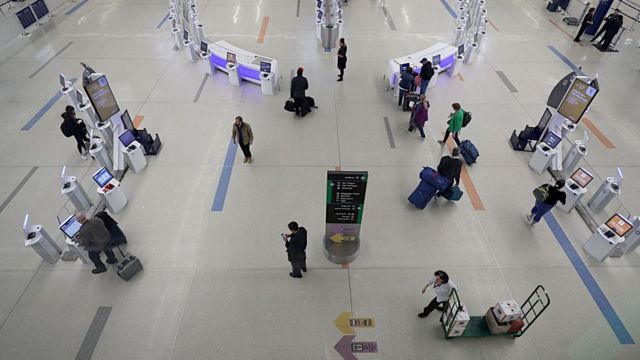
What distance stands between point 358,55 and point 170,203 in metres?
9.10

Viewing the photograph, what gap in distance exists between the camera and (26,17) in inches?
576

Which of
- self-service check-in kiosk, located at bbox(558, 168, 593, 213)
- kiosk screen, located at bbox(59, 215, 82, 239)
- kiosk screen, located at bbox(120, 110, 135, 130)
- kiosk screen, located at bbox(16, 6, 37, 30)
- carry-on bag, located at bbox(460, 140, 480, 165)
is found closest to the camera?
kiosk screen, located at bbox(59, 215, 82, 239)

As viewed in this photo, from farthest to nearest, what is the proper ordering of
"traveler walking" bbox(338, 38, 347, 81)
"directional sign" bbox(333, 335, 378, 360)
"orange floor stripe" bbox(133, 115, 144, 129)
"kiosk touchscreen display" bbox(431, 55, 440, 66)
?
"kiosk touchscreen display" bbox(431, 55, 440, 66), "traveler walking" bbox(338, 38, 347, 81), "orange floor stripe" bbox(133, 115, 144, 129), "directional sign" bbox(333, 335, 378, 360)

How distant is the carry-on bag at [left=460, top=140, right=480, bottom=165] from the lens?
8883mm

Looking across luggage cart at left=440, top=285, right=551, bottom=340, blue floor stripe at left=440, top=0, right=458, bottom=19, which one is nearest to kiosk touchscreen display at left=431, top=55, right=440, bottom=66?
blue floor stripe at left=440, top=0, right=458, bottom=19

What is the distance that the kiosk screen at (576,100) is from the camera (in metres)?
8.12

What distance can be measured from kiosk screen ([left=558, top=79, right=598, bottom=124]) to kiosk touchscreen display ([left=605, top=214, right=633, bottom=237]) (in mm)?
2823

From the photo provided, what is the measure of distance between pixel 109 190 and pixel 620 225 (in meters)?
10.1

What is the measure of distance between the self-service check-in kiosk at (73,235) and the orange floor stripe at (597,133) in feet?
42.3

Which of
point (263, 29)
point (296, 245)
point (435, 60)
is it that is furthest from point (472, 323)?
point (263, 29)

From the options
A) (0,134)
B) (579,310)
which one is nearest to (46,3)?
(0,134)

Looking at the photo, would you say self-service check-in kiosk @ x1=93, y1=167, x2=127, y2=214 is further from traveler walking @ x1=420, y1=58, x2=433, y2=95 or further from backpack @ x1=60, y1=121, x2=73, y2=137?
traveler walking @ x1=420, y1=58, x2=433, y2=95

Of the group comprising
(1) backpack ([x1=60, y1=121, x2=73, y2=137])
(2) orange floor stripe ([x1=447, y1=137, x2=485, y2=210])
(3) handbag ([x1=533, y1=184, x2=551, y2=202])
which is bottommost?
(2) orange floor stripe ([x1=447, y1=137, x2=485, y2=210])

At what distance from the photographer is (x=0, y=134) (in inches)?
387
